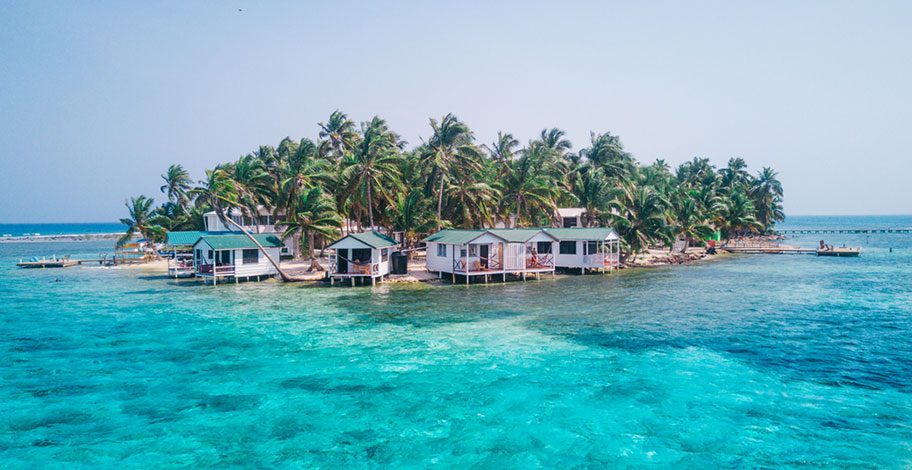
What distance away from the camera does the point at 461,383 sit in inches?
631

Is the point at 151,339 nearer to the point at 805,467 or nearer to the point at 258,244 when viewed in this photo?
the point at 258,244

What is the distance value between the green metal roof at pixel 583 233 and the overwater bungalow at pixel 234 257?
23.4m

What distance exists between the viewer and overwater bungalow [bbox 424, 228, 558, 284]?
37.0m

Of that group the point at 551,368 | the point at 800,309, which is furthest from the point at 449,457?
the point at 800,309

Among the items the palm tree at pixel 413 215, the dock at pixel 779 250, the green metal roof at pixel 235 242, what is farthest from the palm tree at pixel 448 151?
the dock at pixel 779 250

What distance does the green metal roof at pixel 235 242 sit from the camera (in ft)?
121

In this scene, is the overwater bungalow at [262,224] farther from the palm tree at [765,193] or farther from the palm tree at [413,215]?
the palm tree at [765,193]

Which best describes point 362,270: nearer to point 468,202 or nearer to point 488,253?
point 488,253

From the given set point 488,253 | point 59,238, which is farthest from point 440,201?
point 59,238

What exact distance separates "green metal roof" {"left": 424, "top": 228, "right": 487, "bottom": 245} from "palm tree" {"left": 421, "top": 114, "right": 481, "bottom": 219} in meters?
4.53

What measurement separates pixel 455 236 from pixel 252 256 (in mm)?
16160

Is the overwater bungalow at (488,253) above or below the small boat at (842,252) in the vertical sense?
above

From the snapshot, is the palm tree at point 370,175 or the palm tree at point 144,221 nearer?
the palm tree at point 370,175

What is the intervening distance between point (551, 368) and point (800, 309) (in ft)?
62.6
